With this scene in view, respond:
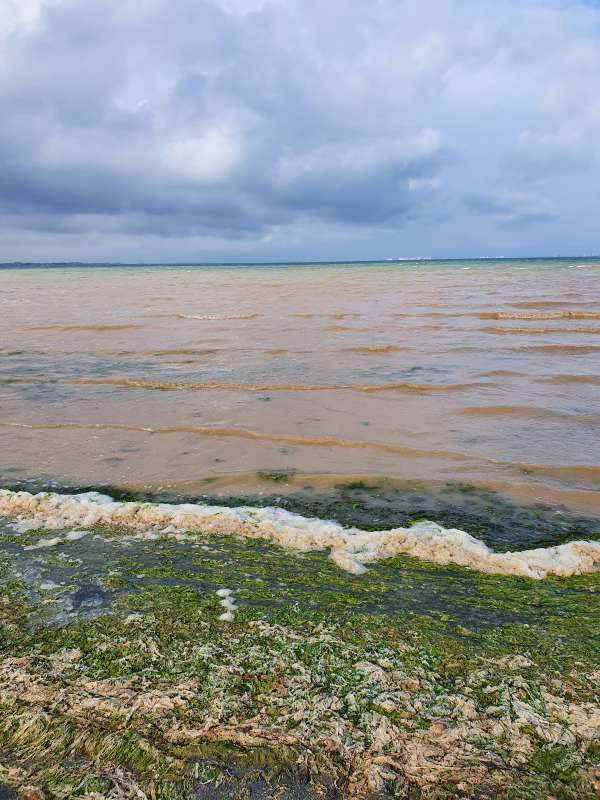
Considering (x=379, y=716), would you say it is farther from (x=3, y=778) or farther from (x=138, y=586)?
(x=138, y=586)

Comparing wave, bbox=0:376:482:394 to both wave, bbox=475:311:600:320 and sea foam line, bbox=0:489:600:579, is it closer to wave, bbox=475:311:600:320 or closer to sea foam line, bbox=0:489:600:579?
sea foam line, bbox=0:489:600:579

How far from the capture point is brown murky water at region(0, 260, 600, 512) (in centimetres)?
482

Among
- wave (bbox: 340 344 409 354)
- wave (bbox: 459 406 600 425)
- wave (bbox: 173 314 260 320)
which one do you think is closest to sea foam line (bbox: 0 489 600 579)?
wave (bbox: 459 406 600 425)

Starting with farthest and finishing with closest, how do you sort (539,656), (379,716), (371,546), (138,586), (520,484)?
(520,484)
(371,546)
(138,586)
(539,656)
(379,716)

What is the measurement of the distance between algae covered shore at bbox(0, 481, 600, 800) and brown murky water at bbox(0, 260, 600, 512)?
1.58 meters

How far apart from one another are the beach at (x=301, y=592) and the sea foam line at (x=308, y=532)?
0.02m

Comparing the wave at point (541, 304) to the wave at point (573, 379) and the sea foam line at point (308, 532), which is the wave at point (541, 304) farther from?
the sea foam line at point (308, 532)

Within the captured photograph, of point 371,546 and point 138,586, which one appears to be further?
point 371,546

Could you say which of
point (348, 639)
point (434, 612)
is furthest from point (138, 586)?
point (434, 612)

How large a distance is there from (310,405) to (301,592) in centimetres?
418

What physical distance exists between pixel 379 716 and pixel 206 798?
65cm

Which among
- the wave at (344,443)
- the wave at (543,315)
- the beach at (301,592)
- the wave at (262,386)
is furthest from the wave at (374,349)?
the wave at (543,315)

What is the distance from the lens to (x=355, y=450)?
532cm

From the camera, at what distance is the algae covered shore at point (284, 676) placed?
169 centimetres
